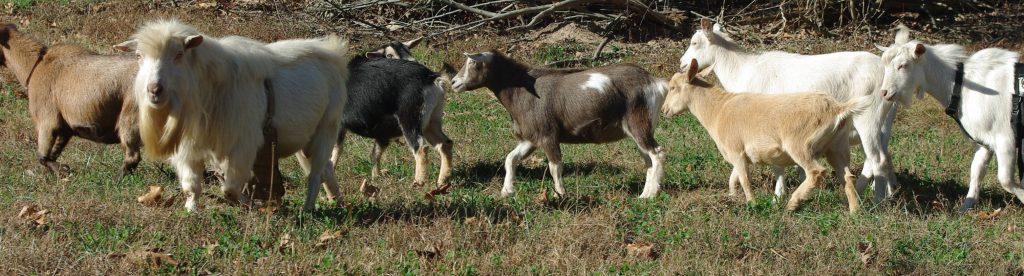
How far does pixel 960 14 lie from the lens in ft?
59.3

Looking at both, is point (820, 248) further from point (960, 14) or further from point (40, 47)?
point (960, 14)

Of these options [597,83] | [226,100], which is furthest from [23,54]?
[597,83]

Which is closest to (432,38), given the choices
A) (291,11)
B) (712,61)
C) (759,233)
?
(291,11)

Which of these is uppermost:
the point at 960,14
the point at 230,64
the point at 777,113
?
the point at 230,64

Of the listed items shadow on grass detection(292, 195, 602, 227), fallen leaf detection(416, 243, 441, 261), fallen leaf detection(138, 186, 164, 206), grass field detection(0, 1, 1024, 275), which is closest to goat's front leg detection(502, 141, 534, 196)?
grass field detection(0, 1, 1024, 275)

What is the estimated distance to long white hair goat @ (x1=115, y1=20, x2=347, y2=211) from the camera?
246 inches

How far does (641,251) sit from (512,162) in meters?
2.78

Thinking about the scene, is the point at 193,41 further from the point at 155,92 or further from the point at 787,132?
the point at 787,132

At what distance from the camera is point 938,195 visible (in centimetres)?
896

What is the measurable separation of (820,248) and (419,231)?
7.87 feet

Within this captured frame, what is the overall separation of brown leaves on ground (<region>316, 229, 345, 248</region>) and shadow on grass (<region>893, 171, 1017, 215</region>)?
13.4ft

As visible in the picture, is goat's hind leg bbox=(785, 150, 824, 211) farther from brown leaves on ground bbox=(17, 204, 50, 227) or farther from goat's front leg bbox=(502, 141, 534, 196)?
brown leaves on ground bbox=(17, 204, 50, 227)

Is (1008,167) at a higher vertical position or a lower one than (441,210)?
lower

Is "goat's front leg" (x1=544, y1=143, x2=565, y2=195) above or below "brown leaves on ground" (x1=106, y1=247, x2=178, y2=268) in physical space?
below
